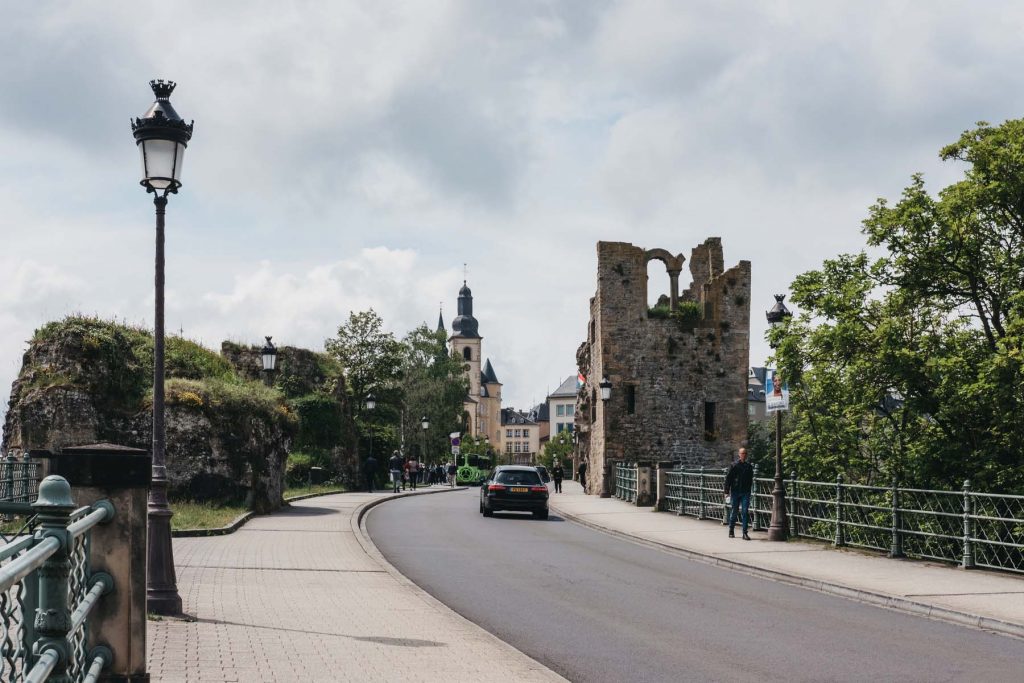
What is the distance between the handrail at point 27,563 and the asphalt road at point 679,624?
5391mm

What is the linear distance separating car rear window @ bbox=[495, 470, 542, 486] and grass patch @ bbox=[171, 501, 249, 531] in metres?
7.17

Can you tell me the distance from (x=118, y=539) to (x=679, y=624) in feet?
22.2

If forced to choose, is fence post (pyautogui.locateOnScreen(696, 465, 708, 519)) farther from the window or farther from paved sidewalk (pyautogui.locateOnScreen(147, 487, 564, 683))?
the window

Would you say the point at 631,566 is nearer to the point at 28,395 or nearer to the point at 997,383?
the point at 997,383

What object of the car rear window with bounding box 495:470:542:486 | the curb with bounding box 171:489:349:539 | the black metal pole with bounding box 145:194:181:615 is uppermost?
the black metal pole with bounding box 145:194:181:615

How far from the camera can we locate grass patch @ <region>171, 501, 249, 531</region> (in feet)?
64.9

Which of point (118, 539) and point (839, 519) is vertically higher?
point (118, 539)

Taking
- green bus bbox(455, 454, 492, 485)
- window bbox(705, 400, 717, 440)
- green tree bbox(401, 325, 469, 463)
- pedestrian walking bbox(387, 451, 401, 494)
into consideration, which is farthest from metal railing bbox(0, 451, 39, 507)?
green tree bbox(401, 325, 469, 463)

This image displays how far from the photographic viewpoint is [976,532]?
1496 centimetres

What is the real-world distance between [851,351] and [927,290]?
2.19 metres

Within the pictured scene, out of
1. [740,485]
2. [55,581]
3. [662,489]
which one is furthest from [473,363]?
[55,581]

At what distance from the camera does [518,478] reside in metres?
28.2

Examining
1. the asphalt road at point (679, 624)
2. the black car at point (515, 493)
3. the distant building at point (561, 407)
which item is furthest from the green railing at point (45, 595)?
the distant building at point (561, 407)

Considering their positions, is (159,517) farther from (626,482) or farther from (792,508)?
(626,482)
